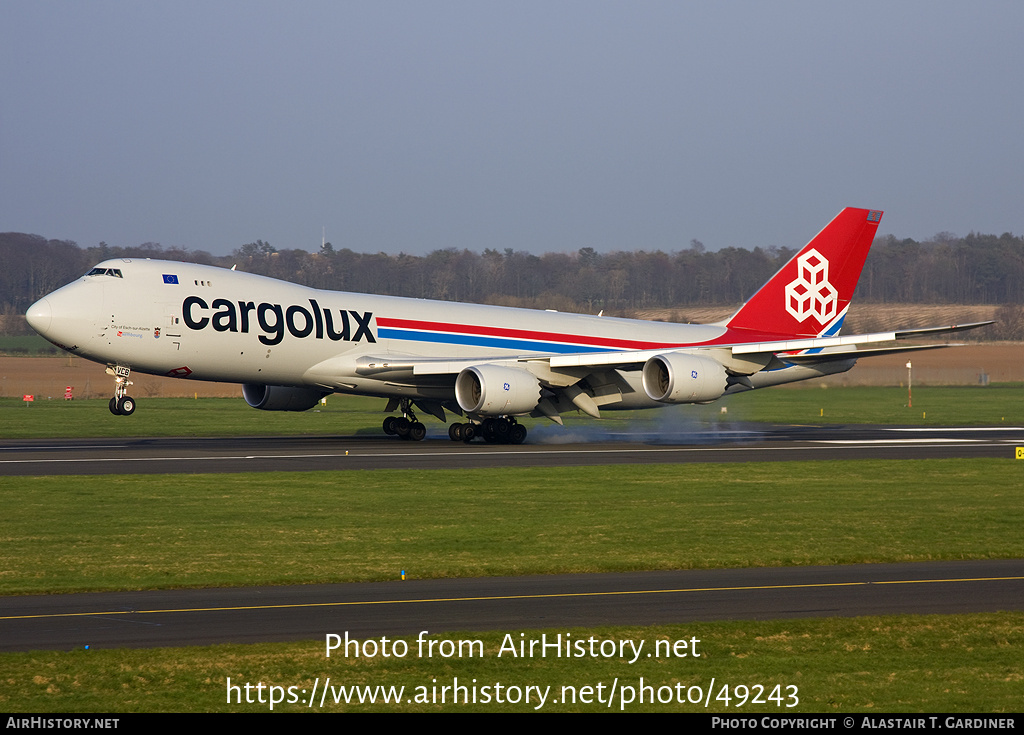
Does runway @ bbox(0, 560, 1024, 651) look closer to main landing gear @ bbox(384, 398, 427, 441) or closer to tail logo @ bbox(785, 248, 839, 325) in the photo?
main landing gear @ bbox(384, 398, 427, 441)

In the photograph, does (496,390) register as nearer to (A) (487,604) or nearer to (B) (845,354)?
(B) (845,354)

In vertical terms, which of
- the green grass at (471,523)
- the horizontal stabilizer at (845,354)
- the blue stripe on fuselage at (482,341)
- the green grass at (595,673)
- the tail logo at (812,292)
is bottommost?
the green grass at (471,523)

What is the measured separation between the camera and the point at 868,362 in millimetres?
82188

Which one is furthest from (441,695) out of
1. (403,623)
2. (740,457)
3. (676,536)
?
(740,457)

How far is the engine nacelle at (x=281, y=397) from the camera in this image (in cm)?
3785

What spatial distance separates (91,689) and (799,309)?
3804cm

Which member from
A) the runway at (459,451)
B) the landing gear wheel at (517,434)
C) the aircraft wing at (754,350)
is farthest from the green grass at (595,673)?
the landing gear wheel at (517,434)

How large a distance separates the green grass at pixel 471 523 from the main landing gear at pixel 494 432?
30.8 ft

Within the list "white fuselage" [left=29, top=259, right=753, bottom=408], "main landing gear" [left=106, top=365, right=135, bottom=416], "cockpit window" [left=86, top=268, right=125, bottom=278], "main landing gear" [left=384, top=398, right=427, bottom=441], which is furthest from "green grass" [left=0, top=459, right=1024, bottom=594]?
"main landing gear" [left=384, top=398, right=427, bottom=441]

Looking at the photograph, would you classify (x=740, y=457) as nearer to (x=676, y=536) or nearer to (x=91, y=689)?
(x=676, y=536)

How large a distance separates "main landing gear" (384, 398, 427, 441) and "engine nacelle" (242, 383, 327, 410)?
3.08 m

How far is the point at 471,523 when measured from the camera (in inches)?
763

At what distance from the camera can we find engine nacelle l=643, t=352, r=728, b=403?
35.0 meters

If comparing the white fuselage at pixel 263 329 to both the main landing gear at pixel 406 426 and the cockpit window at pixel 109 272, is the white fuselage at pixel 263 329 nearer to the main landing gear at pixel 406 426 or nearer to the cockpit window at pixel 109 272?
the cockpit window at pixel 109 272
